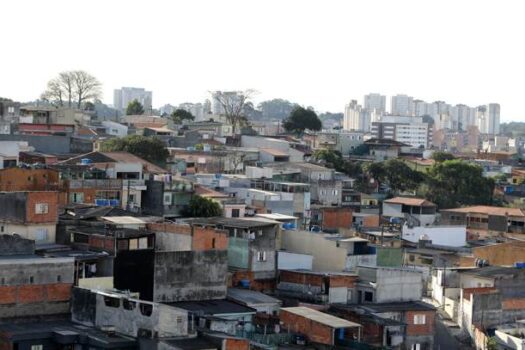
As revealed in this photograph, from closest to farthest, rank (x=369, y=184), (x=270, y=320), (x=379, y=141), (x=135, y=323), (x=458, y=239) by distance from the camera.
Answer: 1. (x=135, y=323)
2. (x=270, y=320)
3. (x=458, y=239)
4. (x=369, y=184)
5. (x=379, y=141)

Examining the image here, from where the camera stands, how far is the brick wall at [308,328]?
75.3ft

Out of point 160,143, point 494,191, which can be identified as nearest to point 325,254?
point 160,143

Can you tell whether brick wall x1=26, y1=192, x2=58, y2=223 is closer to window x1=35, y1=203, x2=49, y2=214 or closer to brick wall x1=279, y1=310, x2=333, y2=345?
window x1=35, y1=203, x2=49, y2=214

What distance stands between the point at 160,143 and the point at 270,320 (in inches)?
782

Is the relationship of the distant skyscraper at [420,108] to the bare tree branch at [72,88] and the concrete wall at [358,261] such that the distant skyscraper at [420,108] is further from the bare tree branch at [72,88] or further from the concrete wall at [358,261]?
the concrete wall at [358,261]

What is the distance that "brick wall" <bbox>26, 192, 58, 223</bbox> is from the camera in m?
24.8

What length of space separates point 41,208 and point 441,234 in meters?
17.9

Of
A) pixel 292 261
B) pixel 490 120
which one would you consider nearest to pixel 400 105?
pixel 490 120

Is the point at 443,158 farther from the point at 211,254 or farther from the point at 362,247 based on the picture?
the point at 211,254

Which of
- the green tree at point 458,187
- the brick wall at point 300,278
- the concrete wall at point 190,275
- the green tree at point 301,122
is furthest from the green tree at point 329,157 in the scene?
the concrete wall at point 190,275

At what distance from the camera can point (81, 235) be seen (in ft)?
81.6

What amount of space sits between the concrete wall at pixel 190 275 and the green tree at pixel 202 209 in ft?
26.0

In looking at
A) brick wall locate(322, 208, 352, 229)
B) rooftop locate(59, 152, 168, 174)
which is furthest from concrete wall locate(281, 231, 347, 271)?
brick wall locate(322, 208, 352, 229)

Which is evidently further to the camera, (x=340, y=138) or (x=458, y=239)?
(x=340, y=138)
